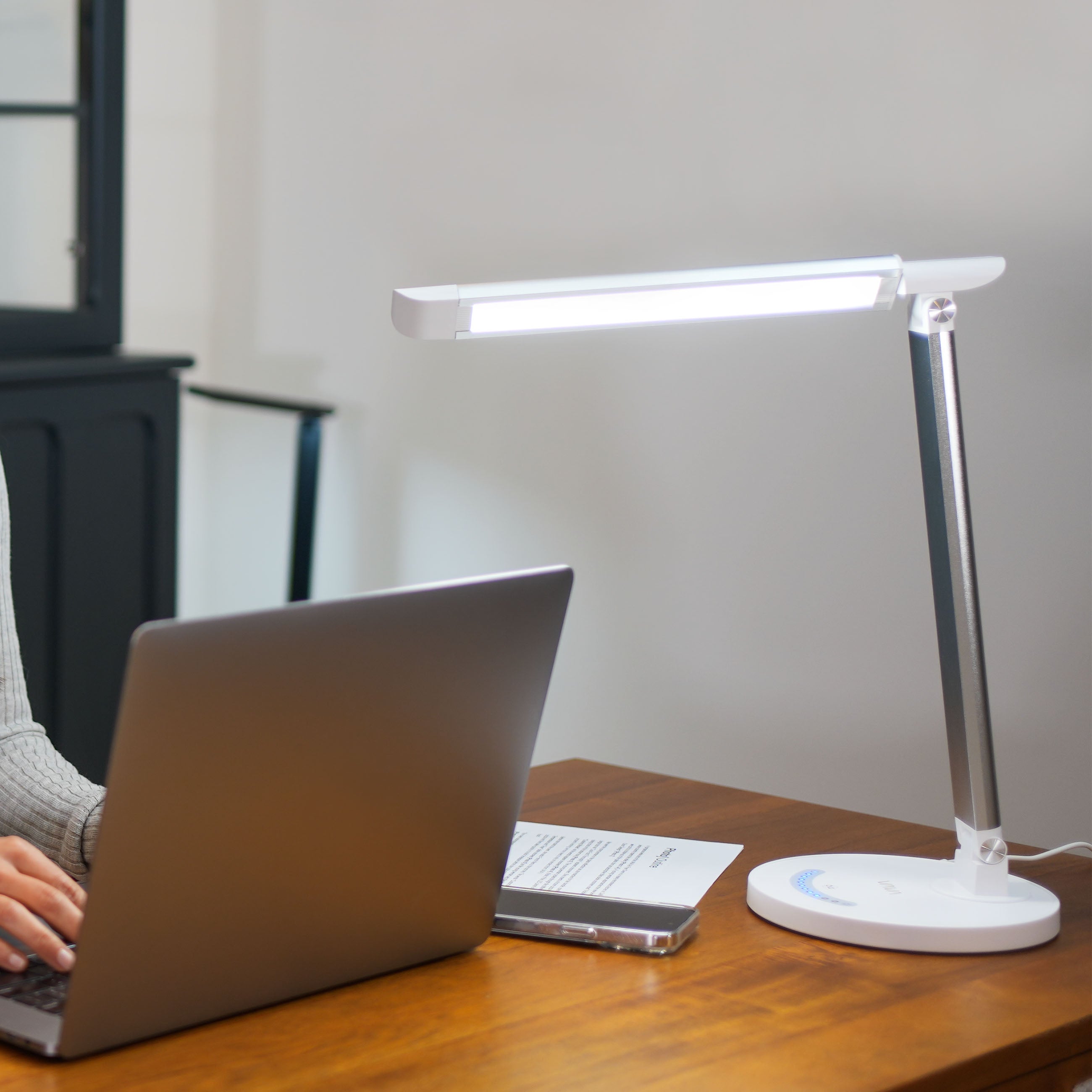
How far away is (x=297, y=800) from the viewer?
825mm

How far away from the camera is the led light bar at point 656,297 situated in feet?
3.23

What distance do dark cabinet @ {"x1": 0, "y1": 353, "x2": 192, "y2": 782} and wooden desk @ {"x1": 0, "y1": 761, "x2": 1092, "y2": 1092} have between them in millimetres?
1559

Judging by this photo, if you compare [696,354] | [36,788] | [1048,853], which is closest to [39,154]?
[696,354]

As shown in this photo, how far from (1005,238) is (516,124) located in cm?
83

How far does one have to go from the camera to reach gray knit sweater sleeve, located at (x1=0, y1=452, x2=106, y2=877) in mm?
1125

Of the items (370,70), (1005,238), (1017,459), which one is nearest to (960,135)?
Result: (1005,238)

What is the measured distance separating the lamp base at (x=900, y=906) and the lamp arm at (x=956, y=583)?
4 centimetres

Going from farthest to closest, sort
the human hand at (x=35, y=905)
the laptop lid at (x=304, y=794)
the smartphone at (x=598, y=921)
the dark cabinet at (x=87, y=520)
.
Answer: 1. the dark cabinet at (x=87, y=520)
2. the smartphone at (x=598, y=921)
3. the human hand at (x=35, y=905)
4. the laptop lid at (x=304, y=794)

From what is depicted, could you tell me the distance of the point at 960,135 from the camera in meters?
1.68

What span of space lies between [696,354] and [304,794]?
1.28 meters

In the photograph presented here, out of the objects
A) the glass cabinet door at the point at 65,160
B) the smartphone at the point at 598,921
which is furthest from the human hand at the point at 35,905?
the glass cabinet door at the point at 65,160

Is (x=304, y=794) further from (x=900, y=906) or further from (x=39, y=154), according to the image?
(x=39, y=154)

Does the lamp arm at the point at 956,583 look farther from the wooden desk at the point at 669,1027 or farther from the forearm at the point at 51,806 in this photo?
the forearm at the point at 51,806

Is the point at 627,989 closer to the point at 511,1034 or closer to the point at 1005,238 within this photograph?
the point at 511,1034
